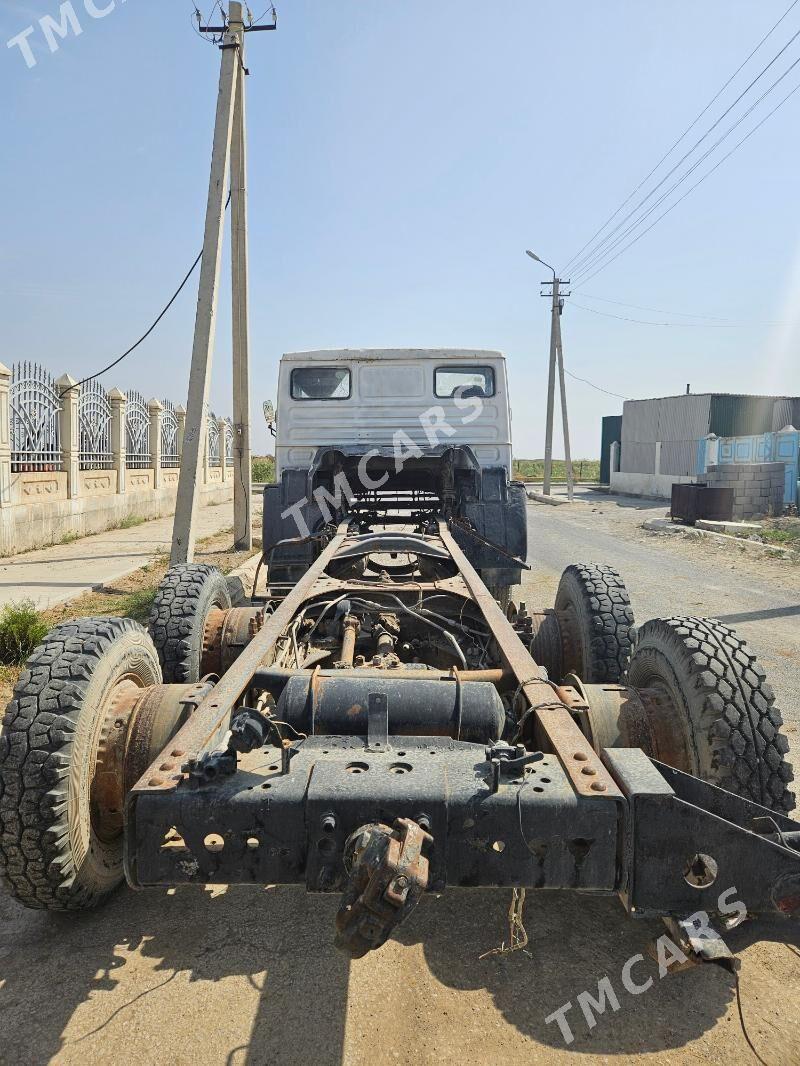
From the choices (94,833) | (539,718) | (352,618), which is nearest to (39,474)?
(352,618)

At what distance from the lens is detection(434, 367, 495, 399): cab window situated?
23.0ft

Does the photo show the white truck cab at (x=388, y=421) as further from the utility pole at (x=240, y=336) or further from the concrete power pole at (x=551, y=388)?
the concrete power pole at (x=551, y=388)

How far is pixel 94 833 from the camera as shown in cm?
251

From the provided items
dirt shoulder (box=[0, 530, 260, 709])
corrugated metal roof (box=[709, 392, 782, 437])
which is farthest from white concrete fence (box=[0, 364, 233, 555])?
corrugated metal roof (box=[709, 392, 782, 437])

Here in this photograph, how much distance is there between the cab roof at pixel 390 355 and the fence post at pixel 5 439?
260 inches

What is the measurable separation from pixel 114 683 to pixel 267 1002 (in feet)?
3.98

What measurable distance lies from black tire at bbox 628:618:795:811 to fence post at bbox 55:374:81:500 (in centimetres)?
1345

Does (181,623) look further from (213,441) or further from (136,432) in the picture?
(213,441)

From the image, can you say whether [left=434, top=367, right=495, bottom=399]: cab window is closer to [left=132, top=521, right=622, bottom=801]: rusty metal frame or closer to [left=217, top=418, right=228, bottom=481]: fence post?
[left=132, top=521, right=622, bottom=801]: rusty metal frame

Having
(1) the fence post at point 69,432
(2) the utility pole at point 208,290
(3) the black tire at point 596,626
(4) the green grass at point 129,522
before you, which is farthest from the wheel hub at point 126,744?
(4) the green grass at point 129,522

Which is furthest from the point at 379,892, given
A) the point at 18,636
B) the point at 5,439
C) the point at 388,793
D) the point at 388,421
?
the point at 5,439

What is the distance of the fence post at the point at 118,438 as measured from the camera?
16.6m

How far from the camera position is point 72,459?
45.6 feet

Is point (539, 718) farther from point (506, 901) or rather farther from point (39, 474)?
point (39, 474)
